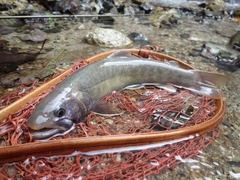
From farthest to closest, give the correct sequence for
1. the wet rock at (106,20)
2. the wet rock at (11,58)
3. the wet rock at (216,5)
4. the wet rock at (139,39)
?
the wet rock at (216,5)
the wet rock at (106,20)
the wet rock at (139,39)
the wet rock at (11,58)

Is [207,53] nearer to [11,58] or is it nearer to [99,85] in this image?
[99,85]

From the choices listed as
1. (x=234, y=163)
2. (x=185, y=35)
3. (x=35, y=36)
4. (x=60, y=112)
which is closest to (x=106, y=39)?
(x=35, y=36)

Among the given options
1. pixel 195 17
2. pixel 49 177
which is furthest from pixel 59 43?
pixel 195 17

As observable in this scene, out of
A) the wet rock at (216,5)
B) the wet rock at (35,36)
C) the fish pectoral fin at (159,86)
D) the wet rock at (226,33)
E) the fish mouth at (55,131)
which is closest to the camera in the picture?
the fish mouth at (55,131)

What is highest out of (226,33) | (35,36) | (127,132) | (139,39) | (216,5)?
(35,36)

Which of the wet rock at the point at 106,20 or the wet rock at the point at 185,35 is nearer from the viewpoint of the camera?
the wet rock at the point at 185,35

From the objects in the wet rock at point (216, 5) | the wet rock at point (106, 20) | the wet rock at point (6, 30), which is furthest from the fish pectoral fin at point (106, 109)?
the wet rock at point (216, 5)

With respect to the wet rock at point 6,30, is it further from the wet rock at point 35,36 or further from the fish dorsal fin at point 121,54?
the fish dorsal fin at point 121,54

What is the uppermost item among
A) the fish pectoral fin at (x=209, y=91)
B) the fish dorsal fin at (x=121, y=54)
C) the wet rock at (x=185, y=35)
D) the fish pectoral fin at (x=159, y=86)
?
the fish dorsal fin at (x=121, y=54)

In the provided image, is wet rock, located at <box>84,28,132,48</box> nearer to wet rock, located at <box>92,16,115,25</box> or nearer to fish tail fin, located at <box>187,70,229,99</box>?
wet rock, located at <box>92,16,115,25</box>
